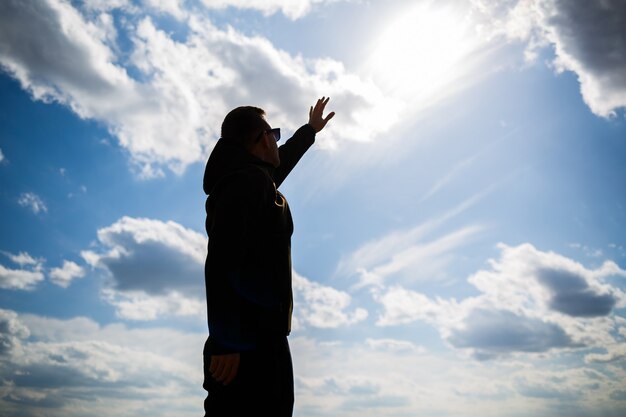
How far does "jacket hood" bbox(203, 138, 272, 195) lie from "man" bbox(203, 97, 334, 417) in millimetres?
23

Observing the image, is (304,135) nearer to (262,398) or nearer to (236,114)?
(236,114)

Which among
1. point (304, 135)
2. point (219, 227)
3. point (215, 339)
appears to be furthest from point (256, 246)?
point (304, 135)

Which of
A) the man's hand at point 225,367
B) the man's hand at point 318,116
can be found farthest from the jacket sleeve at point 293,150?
the man's hand at point 225,367

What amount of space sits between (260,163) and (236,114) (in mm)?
654

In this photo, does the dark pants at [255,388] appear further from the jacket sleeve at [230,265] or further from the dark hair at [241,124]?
the dark hair at [241,124]

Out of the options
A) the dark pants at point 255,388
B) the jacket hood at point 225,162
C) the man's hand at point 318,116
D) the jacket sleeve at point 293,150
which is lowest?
the dark pants at point 255,388

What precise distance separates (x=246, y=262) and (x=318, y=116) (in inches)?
142

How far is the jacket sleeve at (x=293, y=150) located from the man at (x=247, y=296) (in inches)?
66.2

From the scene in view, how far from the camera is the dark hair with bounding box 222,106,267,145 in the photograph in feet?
13.9

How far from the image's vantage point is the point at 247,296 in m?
3.34

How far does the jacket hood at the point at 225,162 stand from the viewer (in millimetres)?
3986

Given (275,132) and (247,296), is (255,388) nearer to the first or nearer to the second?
(247,296)

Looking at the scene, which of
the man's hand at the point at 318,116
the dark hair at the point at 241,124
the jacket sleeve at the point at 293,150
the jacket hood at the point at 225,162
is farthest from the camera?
the man's hand at the point at 318,116

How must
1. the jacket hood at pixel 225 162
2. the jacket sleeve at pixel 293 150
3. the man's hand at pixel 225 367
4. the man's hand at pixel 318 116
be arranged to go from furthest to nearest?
the man's hand at pixel 318 116
the jacket sleeve at pixel 293 150
the jacket hood at pixel 225 162
the man's hand at pixel 225 367
